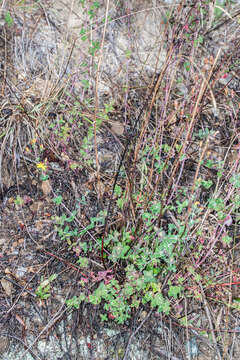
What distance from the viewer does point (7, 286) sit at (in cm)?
163

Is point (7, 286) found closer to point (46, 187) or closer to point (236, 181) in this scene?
point (46, 187)

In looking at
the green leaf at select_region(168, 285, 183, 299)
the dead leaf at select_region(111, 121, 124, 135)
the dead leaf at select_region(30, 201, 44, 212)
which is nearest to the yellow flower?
the dead leaf at select_region(30, 201, 44, 212)

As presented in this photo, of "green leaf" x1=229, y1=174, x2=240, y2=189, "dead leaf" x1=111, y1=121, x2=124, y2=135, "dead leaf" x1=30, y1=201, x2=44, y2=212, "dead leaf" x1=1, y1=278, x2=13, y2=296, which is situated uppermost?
"dead leaf" x1=111, y1=121, x2=124, y2=135

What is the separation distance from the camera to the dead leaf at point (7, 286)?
1.62m

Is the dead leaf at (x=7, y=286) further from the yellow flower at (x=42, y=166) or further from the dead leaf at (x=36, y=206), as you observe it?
the yellow flower at (x=42, y=166)

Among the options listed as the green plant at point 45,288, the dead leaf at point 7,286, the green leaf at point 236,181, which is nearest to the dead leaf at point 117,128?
the green leaf at point 236,181

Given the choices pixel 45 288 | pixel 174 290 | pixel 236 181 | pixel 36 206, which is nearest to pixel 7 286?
pixel 45 288

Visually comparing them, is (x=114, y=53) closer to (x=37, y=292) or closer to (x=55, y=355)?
(x=37, y=292)

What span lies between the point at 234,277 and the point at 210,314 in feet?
0.78

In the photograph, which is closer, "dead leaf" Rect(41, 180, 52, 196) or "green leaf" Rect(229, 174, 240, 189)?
"green leaf" Rect(229, 174, 240, 189)

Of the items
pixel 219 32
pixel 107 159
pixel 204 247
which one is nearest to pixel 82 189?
pixel 107 159

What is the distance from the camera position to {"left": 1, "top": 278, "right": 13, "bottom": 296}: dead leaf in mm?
1616

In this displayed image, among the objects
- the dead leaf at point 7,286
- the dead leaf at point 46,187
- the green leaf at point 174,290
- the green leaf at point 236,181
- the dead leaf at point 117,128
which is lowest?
the dead leaf at point 7,286

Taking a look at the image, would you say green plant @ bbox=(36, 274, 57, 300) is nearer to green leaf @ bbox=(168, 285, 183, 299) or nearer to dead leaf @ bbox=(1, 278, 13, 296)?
dead leaf @ bbox=(1, 278, 13, 296)
